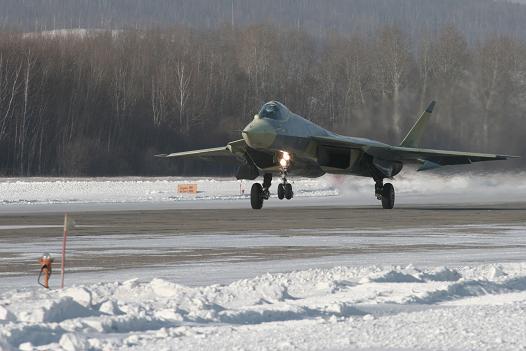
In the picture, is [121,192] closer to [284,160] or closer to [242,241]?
[284,160]

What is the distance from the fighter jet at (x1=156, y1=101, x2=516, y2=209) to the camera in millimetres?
27344

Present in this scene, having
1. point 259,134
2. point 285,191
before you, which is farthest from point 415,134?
point 259,134

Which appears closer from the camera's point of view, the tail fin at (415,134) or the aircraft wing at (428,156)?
the aircraft wing at (428,156)

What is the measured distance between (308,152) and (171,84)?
5401 centimetres

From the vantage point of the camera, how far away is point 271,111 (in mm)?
27469

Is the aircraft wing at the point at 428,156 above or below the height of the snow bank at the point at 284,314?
above

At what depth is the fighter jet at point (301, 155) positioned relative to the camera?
89.7ft

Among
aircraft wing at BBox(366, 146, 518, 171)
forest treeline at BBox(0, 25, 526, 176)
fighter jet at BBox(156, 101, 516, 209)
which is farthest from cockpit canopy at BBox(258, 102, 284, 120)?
forest treeline at BBox(0, 25, 526, 176)

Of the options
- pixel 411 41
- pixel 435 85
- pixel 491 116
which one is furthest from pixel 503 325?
pixel 411 41

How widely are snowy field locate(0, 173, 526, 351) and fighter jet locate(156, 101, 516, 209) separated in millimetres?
9073

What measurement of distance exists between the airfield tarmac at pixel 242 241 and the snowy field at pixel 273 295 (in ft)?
0.16

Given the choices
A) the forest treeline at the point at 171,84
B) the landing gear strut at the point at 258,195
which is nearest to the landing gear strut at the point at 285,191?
the landing gear strut at the point at 258,195

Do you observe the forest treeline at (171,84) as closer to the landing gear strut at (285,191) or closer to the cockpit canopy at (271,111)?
the cockpit canopy at (271,111)

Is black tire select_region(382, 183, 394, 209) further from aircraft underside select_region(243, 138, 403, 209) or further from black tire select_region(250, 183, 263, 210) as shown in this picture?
black tire select_region(250, 183, 263, 210)
